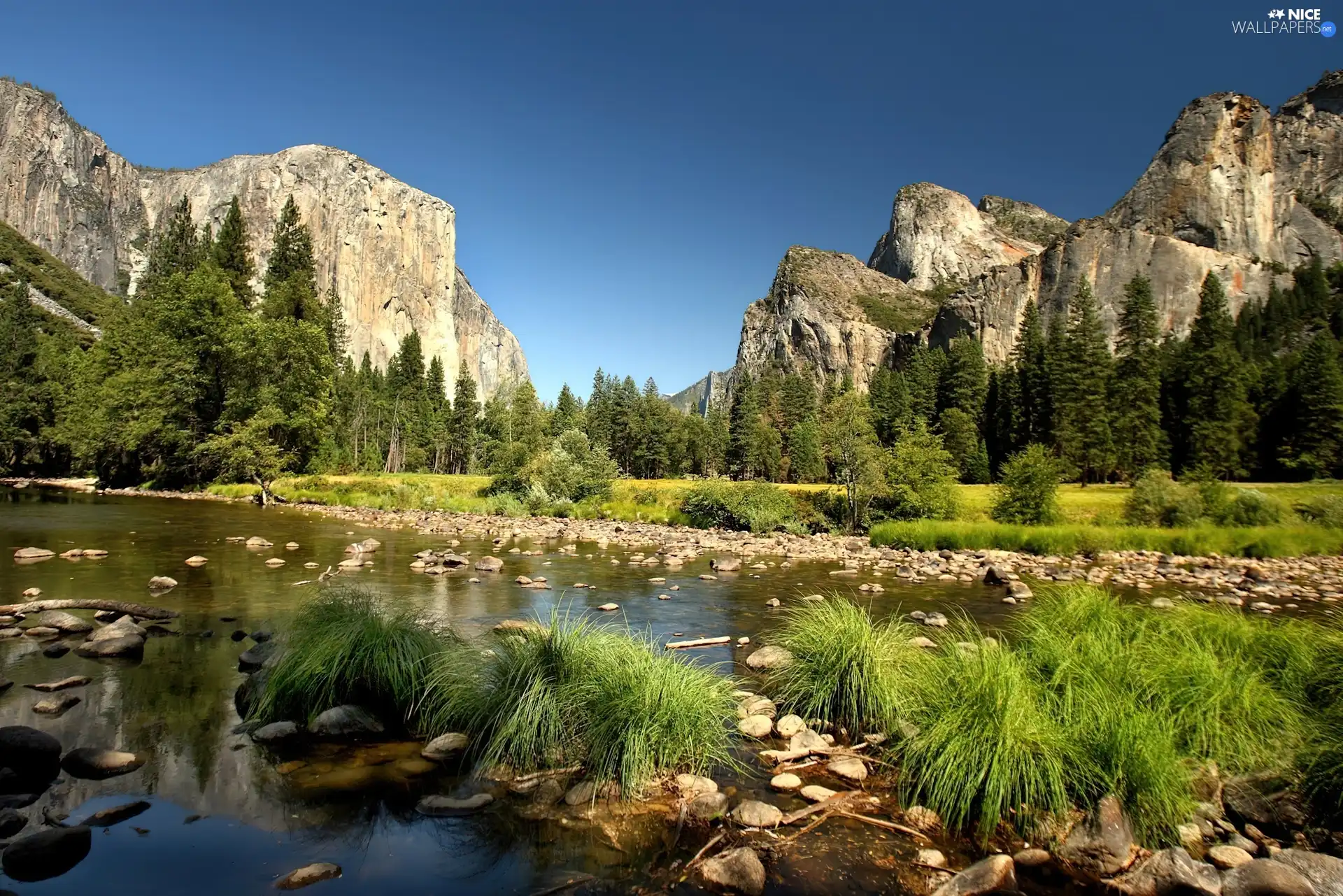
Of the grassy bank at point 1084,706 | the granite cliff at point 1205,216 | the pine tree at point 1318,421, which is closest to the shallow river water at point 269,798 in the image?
the grassy bank at point 1084,706

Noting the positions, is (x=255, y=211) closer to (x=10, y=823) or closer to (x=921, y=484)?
(x=921, y=484)

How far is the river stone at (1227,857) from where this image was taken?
4977 mm

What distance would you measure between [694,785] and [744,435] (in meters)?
90.0

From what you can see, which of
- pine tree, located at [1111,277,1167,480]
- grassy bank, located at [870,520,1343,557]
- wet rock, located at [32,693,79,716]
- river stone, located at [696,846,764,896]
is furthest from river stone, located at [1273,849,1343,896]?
pine tree, located at [1111,277,1167,480]

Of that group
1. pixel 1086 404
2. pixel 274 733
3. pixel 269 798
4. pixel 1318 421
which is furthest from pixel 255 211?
pixel 1318 421

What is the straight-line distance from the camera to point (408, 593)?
1516cm

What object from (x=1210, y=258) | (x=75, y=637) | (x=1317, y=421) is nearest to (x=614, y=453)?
(x=1317, y=421)

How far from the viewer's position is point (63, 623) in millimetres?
10875

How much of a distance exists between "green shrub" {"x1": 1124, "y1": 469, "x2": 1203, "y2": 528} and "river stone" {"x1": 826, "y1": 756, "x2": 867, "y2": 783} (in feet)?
104

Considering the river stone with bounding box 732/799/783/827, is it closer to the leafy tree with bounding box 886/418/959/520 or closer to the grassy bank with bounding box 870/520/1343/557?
the grassy bank with bounding box 870/520/1343/557

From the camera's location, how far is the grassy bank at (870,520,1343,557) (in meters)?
26.0

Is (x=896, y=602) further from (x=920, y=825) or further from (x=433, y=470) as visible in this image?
(x=433, y=470)

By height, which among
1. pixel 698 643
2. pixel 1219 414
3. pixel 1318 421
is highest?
pixel 1219 414

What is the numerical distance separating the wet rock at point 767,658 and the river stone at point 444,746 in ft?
13.9
